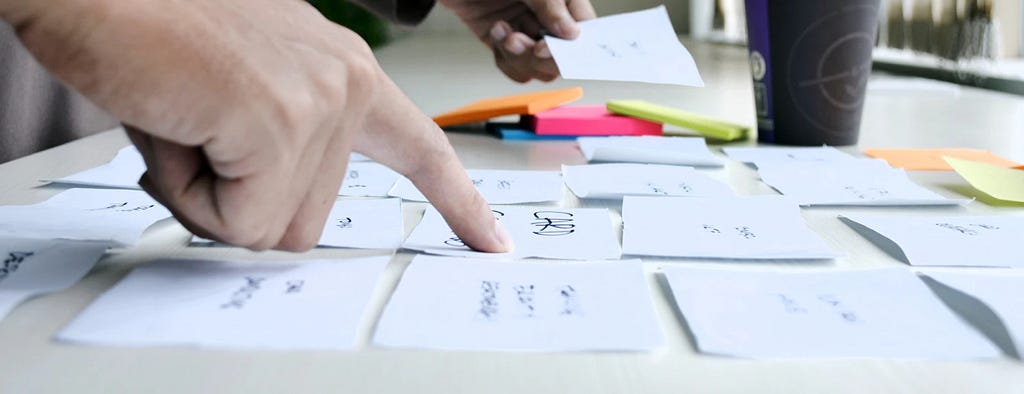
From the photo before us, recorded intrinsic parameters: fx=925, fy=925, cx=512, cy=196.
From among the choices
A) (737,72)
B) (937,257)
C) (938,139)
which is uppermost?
(937,257)

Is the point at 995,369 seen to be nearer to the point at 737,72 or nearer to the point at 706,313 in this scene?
the point at 706,313

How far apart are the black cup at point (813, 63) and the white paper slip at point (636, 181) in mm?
240

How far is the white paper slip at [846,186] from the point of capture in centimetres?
75

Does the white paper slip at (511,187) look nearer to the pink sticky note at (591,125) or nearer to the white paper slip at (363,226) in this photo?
the white paper slip at (363,226)

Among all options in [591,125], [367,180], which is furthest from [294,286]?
[591,125]

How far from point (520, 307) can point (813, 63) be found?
0.70 meters

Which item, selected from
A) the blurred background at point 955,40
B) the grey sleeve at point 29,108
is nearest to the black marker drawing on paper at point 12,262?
the grey sleeve at point 29,108

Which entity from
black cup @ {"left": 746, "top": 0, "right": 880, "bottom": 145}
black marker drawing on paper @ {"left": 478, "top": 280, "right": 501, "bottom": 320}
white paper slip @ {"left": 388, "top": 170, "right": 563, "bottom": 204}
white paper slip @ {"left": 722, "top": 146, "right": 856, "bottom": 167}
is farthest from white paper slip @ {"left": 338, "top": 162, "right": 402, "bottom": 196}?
black cup @ {"left": 746, "top": 0, "right": 880, "bottom": 145}

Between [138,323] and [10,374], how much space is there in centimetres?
7

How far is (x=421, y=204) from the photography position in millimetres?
738

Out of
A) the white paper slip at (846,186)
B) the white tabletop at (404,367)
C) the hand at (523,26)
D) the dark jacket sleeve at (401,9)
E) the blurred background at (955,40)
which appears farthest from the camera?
the blurred background at (955,40)

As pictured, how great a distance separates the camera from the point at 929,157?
98cm

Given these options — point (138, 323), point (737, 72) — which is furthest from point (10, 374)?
point (737, 72)

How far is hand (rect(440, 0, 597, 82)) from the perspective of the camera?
1096 millimetres
